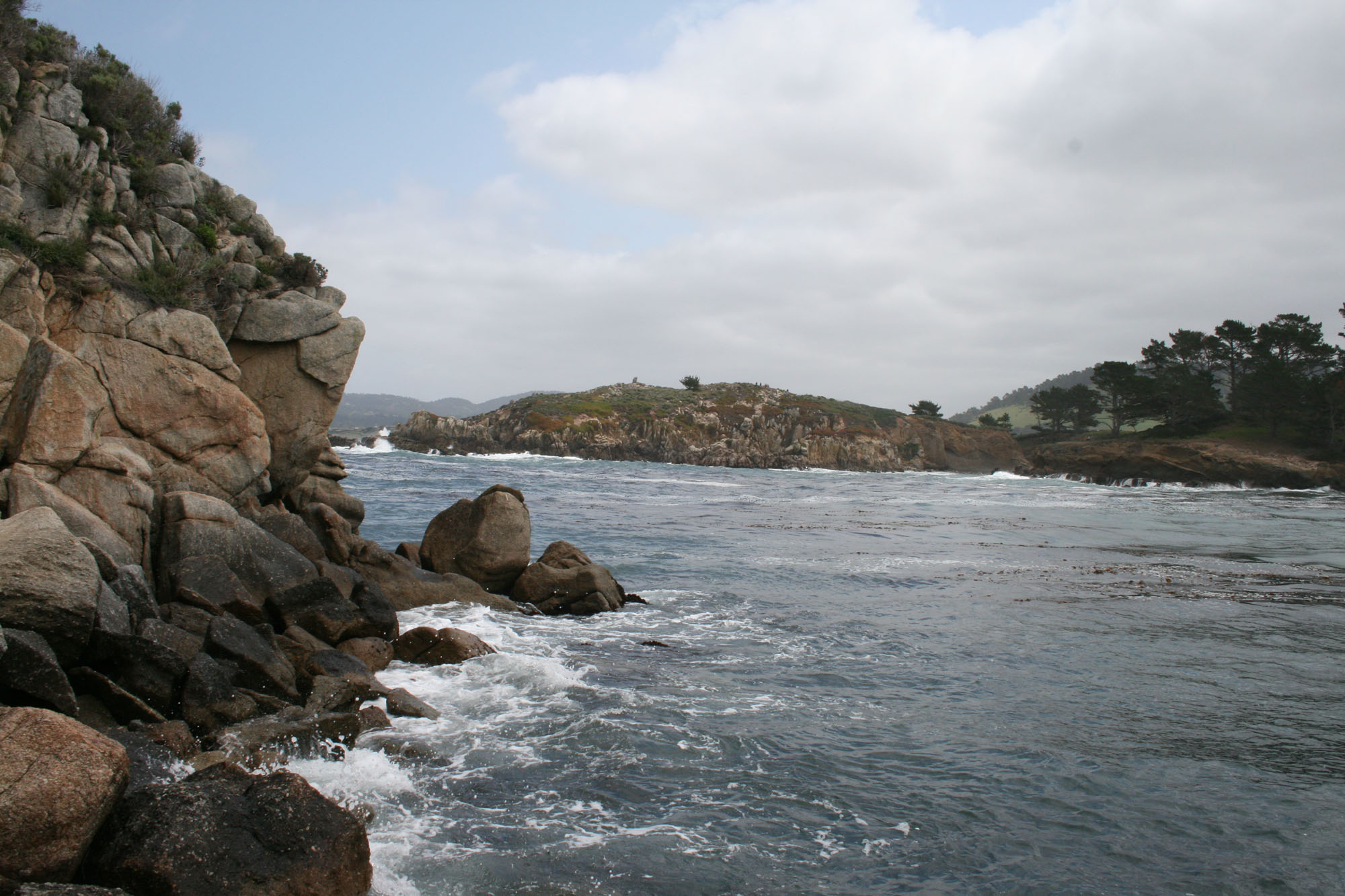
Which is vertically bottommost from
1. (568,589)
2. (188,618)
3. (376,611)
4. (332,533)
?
(568,589)

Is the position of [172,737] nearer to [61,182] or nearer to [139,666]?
[139,666]

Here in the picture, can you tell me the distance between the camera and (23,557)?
792cm

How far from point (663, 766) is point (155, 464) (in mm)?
11560

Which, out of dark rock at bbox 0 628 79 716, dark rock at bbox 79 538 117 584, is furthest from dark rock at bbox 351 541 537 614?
dark rock at bbox 0 628 79 716

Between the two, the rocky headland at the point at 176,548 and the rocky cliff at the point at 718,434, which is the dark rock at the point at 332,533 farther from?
the rocky cliff at the point at 718,434

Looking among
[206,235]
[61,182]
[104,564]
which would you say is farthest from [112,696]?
[206,235]

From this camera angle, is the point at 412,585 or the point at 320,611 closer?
the point at 320,611

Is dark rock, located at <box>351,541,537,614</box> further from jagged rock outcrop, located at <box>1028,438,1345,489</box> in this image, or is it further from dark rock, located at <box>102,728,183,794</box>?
jagged rock outcrop, located at <box>1028,438,1345,489</box>

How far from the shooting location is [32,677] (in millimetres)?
6984

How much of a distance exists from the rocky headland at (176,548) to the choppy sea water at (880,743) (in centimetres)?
118

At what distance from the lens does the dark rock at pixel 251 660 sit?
9.71m

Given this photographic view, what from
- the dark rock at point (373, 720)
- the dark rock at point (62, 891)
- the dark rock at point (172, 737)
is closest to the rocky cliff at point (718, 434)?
the dark rock at point (373, 720)

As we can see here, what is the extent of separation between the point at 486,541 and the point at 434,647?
6.12m

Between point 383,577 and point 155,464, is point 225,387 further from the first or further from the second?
point 383,577
